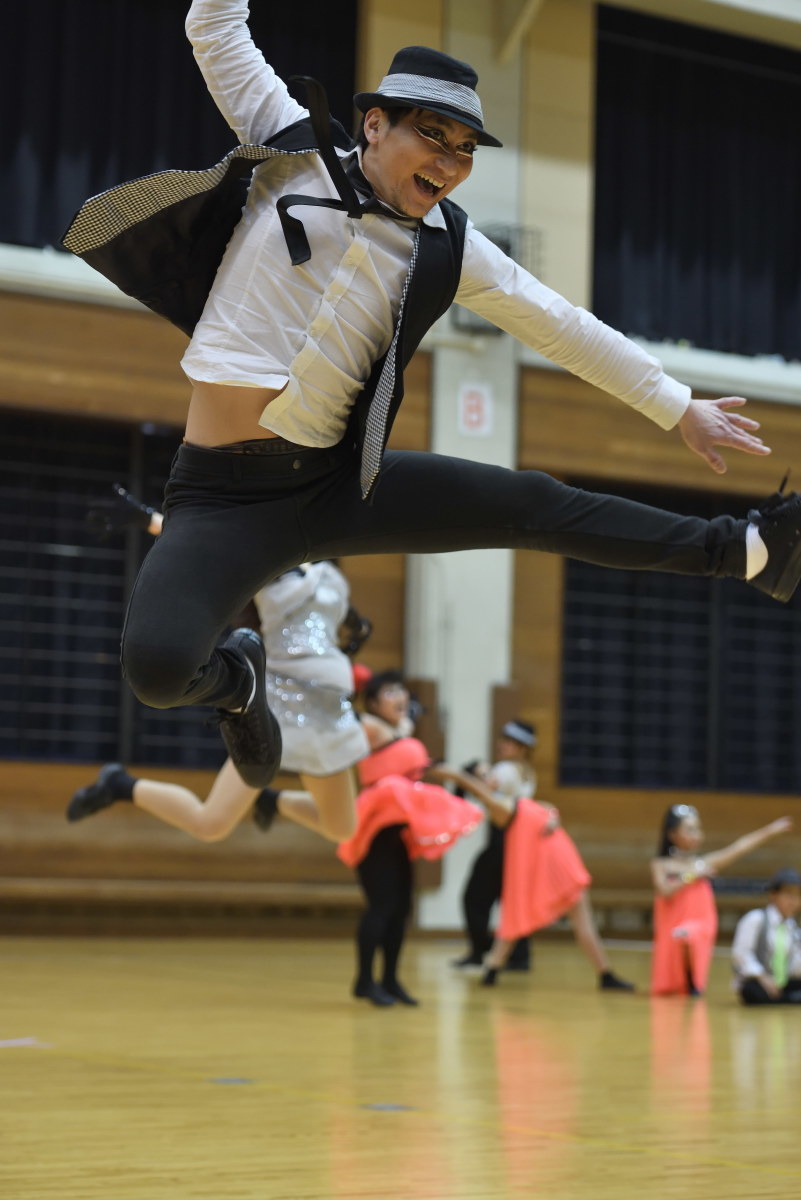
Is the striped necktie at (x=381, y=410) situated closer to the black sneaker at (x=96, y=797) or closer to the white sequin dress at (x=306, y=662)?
the white sequin dress at (x=306, y=662)

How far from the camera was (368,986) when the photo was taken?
6.82 m

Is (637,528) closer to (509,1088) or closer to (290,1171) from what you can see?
(290,1171)

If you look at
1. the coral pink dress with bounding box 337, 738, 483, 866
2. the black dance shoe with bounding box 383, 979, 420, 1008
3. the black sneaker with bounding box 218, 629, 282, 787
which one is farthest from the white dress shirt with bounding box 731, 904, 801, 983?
the black sneaker with bounding box 218, 629, 282, 787

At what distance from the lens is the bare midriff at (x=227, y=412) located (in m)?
3.01

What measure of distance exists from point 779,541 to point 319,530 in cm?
96

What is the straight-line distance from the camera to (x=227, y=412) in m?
3.04

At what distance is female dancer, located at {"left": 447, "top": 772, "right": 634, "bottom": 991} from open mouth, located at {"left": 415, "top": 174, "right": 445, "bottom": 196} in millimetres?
5386

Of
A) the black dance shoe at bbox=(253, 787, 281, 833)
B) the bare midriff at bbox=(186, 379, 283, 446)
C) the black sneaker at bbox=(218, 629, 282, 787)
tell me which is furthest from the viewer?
the black dance shoe at bbox=(253, 787, 281, 833)

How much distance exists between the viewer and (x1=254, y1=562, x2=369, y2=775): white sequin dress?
19.1 ft

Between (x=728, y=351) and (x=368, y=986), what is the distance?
793 cm

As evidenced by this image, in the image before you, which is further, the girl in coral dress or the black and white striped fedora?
the girl in coral dress

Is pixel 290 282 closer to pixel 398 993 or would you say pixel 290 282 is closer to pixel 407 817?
pixel 407 817

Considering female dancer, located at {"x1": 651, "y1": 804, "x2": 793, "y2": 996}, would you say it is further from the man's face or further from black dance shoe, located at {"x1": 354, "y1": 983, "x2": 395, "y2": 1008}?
the man's face

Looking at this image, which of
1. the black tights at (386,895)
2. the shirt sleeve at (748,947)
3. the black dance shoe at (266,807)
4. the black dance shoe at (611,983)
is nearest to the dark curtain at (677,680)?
the black dance shoe at (611,983)
